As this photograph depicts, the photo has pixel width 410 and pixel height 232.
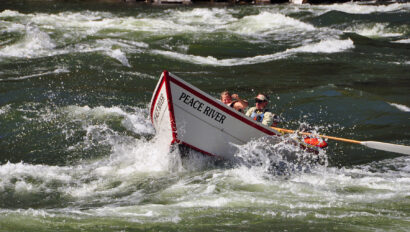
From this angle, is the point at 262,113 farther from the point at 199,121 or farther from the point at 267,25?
the point at 267,25

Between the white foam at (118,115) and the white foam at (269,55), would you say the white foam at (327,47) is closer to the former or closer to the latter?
the white foam at (269,55)

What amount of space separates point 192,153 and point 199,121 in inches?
23.5

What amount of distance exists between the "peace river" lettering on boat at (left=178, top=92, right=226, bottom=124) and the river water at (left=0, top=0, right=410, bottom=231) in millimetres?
760

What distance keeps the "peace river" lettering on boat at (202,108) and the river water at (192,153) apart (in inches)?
29.9

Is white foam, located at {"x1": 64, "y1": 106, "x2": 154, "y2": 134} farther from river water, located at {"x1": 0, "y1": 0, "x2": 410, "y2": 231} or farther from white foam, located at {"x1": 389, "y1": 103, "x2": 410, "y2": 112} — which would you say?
white foam, located at {"x1": 389, "y1": 103, "x2": 410, "y2": 112}

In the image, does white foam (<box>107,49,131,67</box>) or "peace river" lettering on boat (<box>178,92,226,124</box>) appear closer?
"peace river" lettering on boat (<box>178,92,226,124</box>)

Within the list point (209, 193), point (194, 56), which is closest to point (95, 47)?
point (194, 56)

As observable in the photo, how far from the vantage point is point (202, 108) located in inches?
394

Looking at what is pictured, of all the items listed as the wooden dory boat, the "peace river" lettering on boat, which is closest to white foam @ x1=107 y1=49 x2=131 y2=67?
the wooden dory boat

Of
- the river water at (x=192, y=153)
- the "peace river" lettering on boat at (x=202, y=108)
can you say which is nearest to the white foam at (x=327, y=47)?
the river water at (x=192, y=153)

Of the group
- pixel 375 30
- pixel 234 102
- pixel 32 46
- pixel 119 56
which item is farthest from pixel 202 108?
pixel 375 30

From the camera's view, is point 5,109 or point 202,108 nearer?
point 202,108

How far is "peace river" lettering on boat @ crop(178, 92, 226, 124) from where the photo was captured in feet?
32.4

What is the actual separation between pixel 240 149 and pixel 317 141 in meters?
1.63
